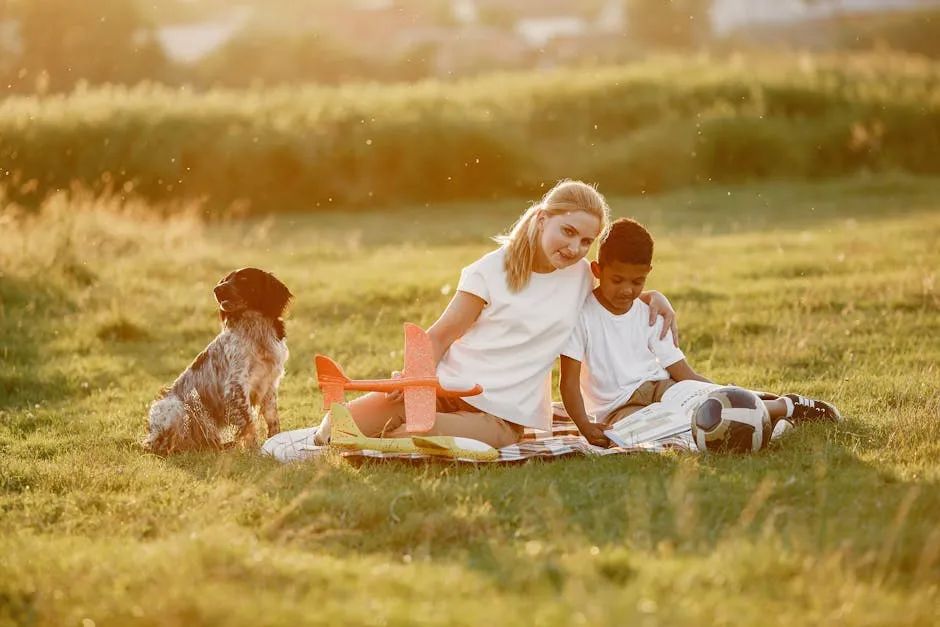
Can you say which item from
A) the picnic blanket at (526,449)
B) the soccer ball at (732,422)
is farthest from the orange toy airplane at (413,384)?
the soccer ball at (732,422)

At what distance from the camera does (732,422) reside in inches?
285

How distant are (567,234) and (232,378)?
245cm

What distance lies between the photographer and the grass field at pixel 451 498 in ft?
16.2

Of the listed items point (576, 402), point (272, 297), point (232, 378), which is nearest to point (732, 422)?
point (576, 402)

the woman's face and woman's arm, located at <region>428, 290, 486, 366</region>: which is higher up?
the woman's face

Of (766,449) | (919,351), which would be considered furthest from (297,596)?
(919,351)

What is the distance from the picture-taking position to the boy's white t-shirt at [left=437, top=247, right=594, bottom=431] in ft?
25.8

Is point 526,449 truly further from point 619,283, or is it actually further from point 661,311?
point 661,311

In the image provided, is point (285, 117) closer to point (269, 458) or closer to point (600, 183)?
point (600, 183)

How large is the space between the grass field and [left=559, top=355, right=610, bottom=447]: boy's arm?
37cm

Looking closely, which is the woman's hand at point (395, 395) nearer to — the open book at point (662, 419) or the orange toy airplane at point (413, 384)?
the orange toy airplane at point (413, 384)

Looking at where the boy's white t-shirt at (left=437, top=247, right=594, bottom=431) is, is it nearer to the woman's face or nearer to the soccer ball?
the woman's face

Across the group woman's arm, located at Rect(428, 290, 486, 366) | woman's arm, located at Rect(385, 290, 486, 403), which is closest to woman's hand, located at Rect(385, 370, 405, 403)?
woman's arm, located at Rect(385, 290, 486, 403)

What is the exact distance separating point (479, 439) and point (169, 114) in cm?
2050
